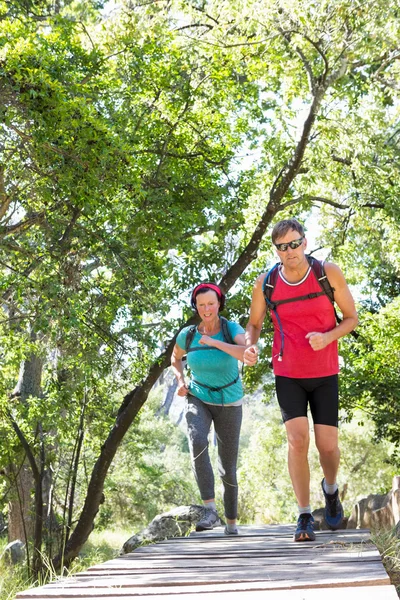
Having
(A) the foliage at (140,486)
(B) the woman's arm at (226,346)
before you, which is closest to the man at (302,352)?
(B) the woman's arm at (226,346)

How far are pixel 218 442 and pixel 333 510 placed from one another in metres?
1.27

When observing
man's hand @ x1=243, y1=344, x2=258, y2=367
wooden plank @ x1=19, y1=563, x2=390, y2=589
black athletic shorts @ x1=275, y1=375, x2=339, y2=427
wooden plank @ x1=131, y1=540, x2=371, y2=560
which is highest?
man's hand @ x1=243, y1=344, x2=258, y2=367

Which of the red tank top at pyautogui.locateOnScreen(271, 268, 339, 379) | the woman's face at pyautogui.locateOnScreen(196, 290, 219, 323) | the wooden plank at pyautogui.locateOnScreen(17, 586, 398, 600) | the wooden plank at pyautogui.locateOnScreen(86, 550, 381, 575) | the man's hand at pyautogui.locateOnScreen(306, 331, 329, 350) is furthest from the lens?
the woman's face at pyautogui.locateOnScreen(196, 290, 219, 323)

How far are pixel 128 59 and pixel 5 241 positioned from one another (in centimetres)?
549

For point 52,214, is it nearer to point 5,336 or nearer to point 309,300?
point 5,336

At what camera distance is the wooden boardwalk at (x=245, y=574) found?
3.08m

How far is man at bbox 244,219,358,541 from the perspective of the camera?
5.28 m

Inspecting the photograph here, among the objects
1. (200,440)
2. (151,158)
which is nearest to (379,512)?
(200,440)

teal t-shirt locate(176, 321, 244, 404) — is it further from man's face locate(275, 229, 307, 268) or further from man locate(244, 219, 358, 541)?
man's face locate(275, 229, 307, 268)

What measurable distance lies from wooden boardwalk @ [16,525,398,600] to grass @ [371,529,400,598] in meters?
0.09

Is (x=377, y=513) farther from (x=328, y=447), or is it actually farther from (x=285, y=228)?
(x=285, y=228)

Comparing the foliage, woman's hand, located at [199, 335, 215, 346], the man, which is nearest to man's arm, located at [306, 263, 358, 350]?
the man

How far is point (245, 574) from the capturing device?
142 inches

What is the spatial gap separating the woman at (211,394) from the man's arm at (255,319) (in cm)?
37
